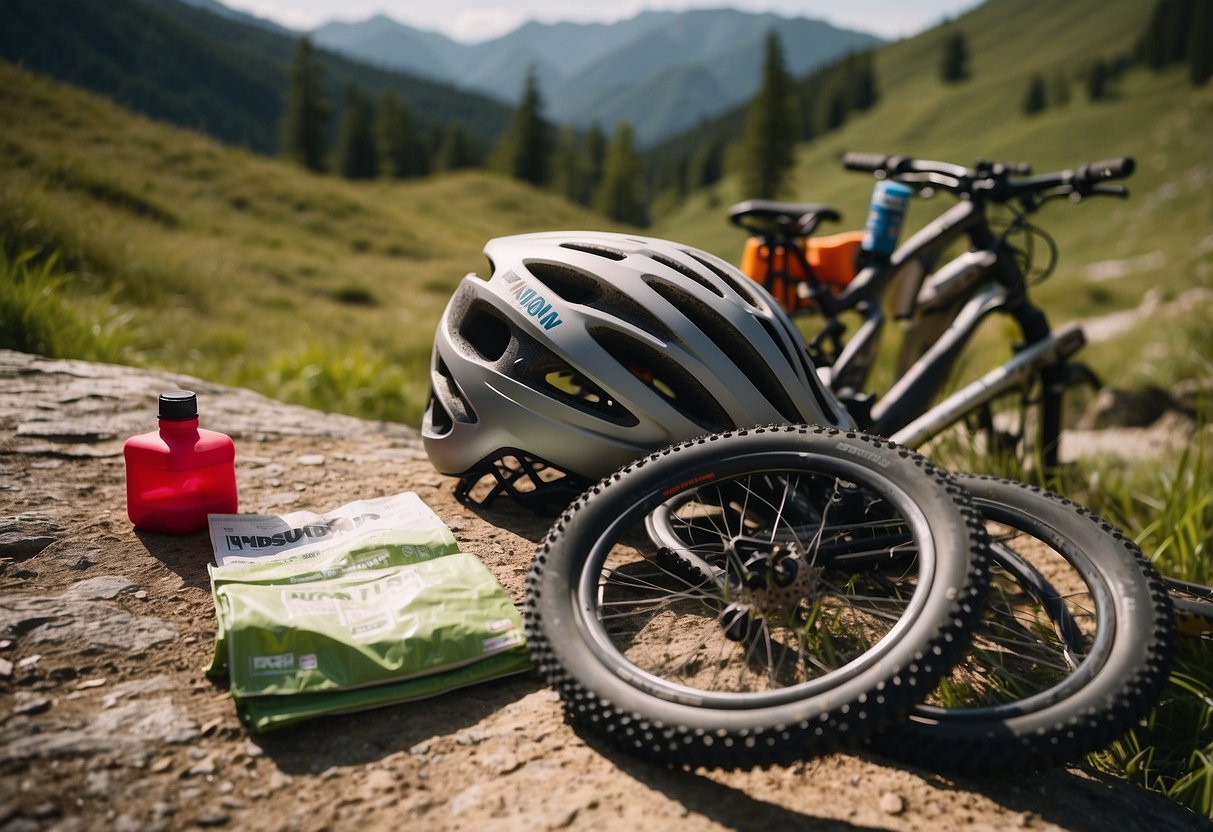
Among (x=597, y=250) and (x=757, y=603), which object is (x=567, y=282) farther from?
(x=757, y=603)

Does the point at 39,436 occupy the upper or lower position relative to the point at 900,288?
lower

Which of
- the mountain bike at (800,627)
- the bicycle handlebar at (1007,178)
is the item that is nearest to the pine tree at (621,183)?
the bicycle handlebar at (1007,178)

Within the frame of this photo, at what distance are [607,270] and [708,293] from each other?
1.30 feet

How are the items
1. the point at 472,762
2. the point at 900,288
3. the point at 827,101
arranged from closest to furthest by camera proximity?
the point at 472,762 < the point at 900,288 < the point at 827,101

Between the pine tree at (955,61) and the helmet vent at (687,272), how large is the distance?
5059 inches

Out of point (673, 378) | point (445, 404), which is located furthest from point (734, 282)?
point (445, 404)

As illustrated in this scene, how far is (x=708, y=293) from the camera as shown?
3178 millimetres

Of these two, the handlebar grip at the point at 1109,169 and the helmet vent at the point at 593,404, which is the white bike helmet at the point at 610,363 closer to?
the helmet vent at the point at 593,404

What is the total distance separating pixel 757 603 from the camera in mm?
2318

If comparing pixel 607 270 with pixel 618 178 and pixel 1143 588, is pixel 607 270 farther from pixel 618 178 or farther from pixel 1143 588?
pixel 618 178

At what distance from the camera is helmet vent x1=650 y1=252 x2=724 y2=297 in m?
3.28

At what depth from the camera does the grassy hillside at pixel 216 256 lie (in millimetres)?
6562

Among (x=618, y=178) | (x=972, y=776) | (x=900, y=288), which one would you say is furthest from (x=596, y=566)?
(x=618, y=178)

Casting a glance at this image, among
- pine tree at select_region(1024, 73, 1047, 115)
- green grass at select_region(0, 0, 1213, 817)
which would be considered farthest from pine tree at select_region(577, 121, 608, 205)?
pine tree at select_region(1024, 73, 1047, 115)
